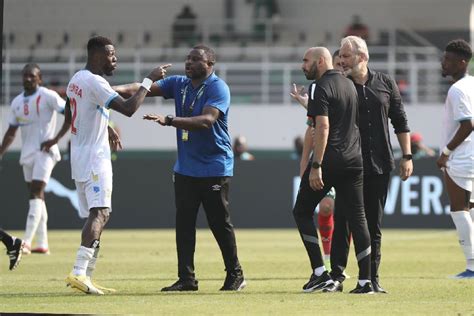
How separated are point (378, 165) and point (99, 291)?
117 inches

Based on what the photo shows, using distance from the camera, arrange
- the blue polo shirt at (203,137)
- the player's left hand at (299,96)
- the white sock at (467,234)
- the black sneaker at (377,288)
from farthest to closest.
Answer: the white sock at (467,234)
the player's left hand at (299,96)
the blue polo shirt at (203,137)
the black sneaker at (377,288)

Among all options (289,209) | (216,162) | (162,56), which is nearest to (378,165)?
(216,162)

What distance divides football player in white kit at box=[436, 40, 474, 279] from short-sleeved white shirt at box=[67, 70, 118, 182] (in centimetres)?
388

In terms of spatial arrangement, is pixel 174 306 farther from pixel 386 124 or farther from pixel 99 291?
pixel 386 124

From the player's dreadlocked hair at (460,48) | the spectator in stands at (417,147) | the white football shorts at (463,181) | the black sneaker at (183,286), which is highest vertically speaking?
the player's dreadlocked hair at (460,48)

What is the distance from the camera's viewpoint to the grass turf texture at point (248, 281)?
34.2ft

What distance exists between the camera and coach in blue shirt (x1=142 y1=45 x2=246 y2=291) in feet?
39.6

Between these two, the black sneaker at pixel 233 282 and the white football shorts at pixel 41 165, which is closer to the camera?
the black sneaker at pixel 233 282

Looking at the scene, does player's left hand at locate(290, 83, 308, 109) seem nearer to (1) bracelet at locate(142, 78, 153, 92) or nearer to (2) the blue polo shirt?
(2) the blue polo shirt

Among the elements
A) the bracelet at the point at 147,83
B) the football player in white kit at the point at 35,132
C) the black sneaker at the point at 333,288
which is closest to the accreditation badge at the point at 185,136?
the bracelet at the point at 147,83

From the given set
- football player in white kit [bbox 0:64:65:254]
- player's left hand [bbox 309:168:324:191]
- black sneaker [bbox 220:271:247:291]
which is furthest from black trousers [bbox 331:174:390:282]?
football player in white kit [bbox 0:64:65:254]

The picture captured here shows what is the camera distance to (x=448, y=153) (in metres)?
A: 13.4

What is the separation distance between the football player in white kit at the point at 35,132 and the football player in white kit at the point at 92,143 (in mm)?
5921

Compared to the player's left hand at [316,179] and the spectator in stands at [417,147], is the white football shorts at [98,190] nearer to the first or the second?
the player's left hand at [316,179]
